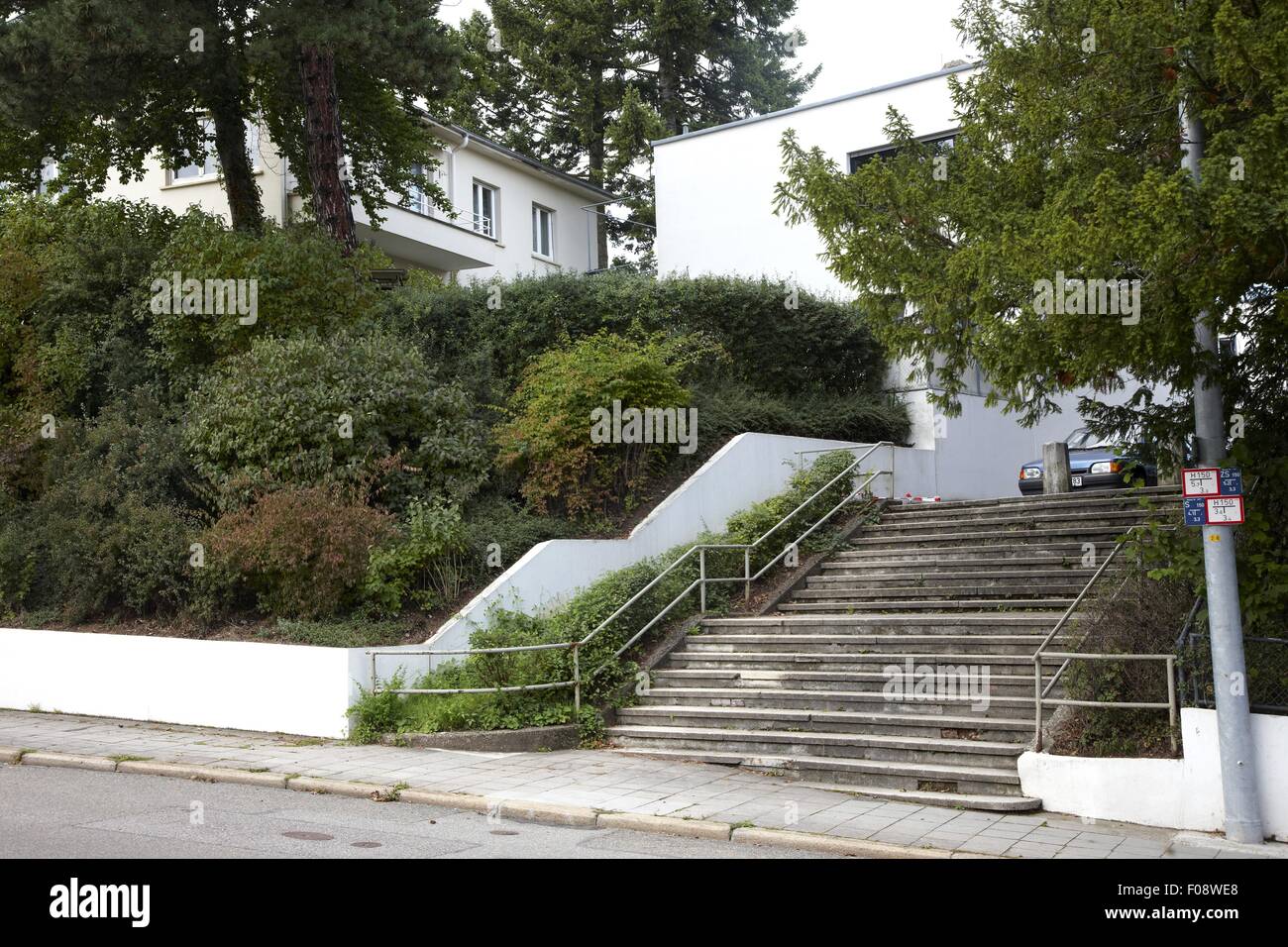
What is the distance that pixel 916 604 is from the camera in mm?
13750

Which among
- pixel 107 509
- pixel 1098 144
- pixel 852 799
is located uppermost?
pixel 1098 144

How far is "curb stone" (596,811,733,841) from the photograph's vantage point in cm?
855

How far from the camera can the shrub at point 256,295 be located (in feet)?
57.0

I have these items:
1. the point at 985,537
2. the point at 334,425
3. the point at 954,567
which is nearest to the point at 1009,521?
the point at 985,537

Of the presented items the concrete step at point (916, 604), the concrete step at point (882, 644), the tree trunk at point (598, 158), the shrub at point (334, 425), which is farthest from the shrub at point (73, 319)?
the tree trunk at point (598, 158)

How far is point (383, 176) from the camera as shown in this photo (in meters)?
24.0

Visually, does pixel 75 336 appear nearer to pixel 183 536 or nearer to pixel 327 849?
pixel 183 536

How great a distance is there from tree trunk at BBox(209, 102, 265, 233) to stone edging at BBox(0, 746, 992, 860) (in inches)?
476

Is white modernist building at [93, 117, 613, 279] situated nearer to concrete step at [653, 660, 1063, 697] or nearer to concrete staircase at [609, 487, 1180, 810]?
concrete staircase at [609, 487, 1180, 810]

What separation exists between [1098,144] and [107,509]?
13.2m

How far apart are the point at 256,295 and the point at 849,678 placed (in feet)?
35.4

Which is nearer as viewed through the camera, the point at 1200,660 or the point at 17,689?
the point at 1200,660
